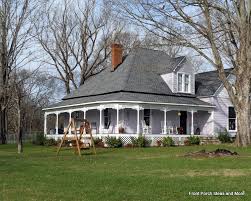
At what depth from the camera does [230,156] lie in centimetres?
1847

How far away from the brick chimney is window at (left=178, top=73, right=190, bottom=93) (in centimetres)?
524

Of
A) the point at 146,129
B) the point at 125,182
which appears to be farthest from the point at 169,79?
the point at 125,182

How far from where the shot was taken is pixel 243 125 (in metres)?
27.6

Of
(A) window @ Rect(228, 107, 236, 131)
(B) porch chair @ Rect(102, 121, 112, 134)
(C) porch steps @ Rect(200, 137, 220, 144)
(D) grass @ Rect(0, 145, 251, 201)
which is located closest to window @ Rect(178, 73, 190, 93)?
(C) porch steps @ Rect(200, 137, 220, 144)

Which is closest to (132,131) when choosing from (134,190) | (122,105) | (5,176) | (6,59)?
(122,105)

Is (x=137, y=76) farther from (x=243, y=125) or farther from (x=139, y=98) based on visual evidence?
(x=243, y=125)

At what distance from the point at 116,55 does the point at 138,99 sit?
6586 mm

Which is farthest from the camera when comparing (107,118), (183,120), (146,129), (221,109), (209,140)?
(221,109)

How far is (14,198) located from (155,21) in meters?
20.2

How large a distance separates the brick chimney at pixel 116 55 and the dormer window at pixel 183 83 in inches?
205

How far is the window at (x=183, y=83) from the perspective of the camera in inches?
1401

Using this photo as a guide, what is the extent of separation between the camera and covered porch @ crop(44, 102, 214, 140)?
31.3 meters

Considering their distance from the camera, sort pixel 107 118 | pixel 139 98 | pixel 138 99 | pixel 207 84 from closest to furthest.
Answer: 1. pixel 138 99
2. pixel 139 98
3. pixel 107 118
4. pixel 207 84

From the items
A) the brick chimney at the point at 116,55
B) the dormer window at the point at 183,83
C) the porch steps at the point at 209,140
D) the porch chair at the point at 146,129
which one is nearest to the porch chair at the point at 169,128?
the porch chair at the point at 146,129
